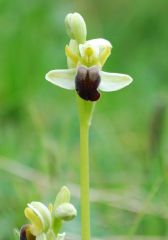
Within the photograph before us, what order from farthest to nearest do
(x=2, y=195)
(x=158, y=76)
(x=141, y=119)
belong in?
(x=158, y=76) < (x=141, y=119) < (x=2, y=195)

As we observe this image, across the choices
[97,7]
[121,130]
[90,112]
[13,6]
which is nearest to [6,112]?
[121,130]

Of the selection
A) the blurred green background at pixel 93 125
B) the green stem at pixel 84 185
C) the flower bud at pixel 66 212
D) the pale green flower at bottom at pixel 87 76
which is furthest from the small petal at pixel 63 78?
the blurred green background at pixel 93 125

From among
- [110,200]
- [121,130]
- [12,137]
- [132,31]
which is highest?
[132,31]

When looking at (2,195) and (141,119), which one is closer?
(2,195)

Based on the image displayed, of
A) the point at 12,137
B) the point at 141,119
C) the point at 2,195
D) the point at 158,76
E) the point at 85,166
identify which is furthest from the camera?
the point at 158,76

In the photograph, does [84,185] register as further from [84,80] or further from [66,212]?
[84,80]

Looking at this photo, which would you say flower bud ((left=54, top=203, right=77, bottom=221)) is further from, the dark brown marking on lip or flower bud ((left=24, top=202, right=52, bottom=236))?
the dark brown marking on lip

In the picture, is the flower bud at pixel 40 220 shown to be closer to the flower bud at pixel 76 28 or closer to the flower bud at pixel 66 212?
the flower bud at pixel 66 212

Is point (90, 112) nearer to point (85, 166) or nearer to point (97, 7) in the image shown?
point (85, 166)

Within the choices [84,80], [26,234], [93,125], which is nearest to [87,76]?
[84,80]
